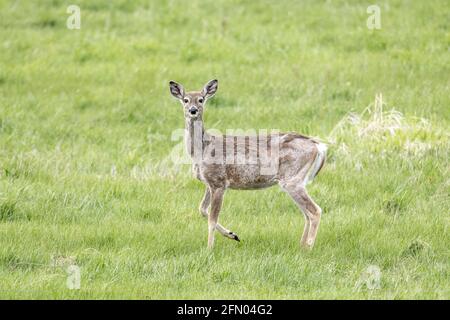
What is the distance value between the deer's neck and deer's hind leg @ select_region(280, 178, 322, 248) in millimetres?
1032

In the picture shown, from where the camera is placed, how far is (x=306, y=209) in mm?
10172

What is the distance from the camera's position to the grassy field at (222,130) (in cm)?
940

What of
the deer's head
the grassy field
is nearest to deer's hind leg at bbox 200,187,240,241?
the grassy field

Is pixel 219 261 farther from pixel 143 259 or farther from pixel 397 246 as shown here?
pixel 397 246

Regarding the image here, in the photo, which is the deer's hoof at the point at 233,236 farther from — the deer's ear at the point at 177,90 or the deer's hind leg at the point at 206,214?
the deer's ear at the point at 177,90

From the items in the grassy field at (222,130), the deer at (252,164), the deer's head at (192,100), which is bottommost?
the grassy field at (222,130)

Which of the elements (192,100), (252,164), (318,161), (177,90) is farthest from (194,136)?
(318,161)

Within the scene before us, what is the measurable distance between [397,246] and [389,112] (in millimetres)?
4596

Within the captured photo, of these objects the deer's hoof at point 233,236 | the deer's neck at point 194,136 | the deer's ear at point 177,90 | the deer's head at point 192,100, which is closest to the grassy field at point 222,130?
the deer's hoof at point 233,236

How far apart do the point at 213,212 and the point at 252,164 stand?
2.21 feet

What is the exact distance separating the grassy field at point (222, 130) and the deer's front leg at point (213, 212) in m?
0.16

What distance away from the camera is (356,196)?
11.8 meters

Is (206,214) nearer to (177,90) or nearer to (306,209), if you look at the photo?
(306,209)
